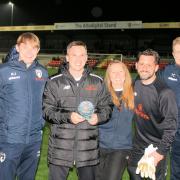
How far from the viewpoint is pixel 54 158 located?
3914 millimetres

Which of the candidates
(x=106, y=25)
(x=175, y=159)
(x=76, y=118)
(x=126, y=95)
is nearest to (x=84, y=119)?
(x=76, y=118)

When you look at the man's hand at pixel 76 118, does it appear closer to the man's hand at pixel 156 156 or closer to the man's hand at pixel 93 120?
the man's hand at pixel 93 120

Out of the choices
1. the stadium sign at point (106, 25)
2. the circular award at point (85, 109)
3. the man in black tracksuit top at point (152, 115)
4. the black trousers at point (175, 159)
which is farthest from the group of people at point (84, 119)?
the stadium sign at point (106, 25)

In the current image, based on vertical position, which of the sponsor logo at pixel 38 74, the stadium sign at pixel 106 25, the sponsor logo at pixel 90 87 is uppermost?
the stadium sign at pixel 106 25

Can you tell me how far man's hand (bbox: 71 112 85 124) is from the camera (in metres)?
3.68

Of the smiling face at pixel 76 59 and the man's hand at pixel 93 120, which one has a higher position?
the smiling face at pixel 76 59

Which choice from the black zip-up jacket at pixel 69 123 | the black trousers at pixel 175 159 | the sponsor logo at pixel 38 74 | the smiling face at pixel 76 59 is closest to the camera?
the black zip-up jacket at pixel 69 123

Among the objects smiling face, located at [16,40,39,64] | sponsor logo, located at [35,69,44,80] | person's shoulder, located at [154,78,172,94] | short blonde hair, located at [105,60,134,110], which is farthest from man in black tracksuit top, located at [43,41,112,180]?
person's shoulder, located at [154,78,172,94]

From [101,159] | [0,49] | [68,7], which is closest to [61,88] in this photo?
[101,159]

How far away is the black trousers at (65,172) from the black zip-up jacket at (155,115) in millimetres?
652

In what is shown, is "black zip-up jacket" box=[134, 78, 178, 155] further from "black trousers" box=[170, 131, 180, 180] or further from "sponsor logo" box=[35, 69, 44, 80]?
"sponsor logo" box=[35, 69, 44, 80]

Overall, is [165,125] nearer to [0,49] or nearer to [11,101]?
[11,101]

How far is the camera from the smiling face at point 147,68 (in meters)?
4.01

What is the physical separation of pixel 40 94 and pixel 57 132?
1.98ft
